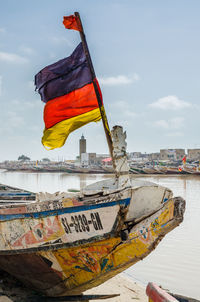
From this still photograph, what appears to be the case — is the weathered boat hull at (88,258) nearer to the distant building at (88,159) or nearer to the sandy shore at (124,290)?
the sandy shore at (124,290)

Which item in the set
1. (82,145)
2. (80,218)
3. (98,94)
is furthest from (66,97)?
(82,145)

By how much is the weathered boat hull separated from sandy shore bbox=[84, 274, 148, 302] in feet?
1.80

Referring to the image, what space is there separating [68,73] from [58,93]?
13.7 inches

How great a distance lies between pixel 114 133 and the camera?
411 centimetres

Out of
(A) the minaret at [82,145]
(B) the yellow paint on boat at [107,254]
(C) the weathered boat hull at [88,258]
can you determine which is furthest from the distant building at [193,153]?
(B) the yellow paint on boat at [107,254]

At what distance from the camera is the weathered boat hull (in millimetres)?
3740

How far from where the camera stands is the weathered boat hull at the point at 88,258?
12.3ft

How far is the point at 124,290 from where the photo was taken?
5.00m

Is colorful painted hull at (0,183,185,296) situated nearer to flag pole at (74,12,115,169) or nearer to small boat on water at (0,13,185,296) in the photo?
small boat on water at (0,13,185,296)

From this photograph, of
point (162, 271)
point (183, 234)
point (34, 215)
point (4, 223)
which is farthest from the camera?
point (183, 234)

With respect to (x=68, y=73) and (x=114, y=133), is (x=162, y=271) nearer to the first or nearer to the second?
(x=114, y=133)

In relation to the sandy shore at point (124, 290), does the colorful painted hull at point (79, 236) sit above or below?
above

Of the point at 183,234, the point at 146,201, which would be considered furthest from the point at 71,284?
the point at 183,234

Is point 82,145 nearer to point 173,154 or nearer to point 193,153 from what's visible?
point 173,154
